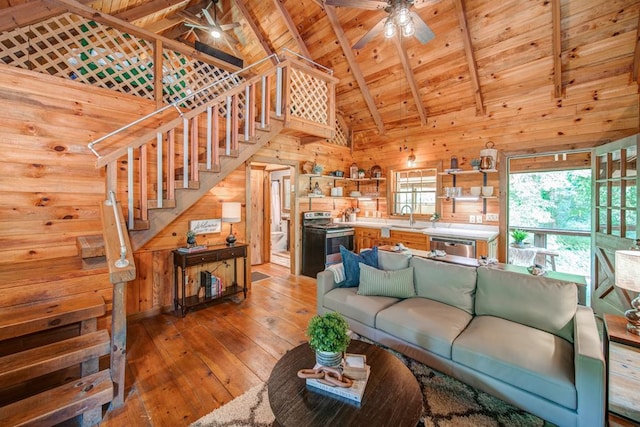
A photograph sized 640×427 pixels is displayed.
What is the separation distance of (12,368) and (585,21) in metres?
6.31

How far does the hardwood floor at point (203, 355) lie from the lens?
191cm

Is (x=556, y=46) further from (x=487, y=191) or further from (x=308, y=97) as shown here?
(x=308, y=97)

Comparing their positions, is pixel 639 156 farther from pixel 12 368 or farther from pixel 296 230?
pixel 12 368

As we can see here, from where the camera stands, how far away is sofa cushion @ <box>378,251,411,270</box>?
295cm

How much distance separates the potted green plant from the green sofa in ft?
3.22

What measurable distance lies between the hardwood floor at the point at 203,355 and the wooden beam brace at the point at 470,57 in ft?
12.4

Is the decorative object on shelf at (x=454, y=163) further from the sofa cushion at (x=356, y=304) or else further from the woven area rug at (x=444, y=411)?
the woven area rug at (x=444, y=411)

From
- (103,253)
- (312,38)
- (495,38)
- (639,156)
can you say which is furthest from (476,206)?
(103,253)

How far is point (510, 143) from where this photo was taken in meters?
4.32

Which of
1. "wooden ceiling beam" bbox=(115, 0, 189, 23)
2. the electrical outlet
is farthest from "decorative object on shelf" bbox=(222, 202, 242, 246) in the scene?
the electrical outlet

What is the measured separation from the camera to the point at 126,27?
3061 mm

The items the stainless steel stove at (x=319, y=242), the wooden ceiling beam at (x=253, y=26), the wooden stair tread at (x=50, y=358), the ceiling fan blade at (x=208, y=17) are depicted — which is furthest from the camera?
the stainless steel stove at (x=319, y=242)

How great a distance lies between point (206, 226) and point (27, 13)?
8.95ft

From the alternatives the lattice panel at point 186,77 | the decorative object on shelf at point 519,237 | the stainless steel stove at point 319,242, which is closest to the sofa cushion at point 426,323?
the stainless steel stove at point 319,242
